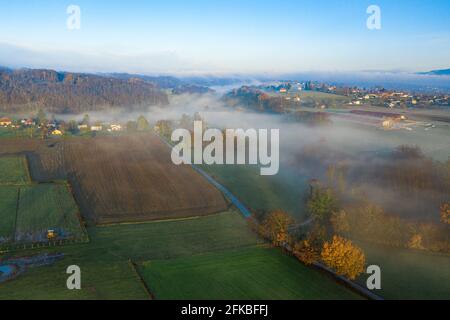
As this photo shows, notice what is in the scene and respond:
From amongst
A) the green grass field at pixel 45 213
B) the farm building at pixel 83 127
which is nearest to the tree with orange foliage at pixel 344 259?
the green grass field at pixel 45 213

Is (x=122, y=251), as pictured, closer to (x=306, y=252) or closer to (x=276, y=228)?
(x=276, y=228)

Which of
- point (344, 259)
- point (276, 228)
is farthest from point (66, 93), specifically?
point (344, 259)

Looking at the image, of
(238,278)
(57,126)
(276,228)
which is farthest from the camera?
(57,126)

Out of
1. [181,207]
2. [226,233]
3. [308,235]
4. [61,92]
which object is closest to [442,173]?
[308,235]

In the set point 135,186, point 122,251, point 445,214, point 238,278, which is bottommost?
point 238,278

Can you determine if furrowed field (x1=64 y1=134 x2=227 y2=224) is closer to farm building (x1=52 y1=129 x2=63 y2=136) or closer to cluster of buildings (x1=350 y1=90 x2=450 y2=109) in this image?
farm building (x1=52 y1=129 x2=63 y2=136)

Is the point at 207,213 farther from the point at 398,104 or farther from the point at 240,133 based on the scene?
the point at 398,104

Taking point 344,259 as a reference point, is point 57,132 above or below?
above
